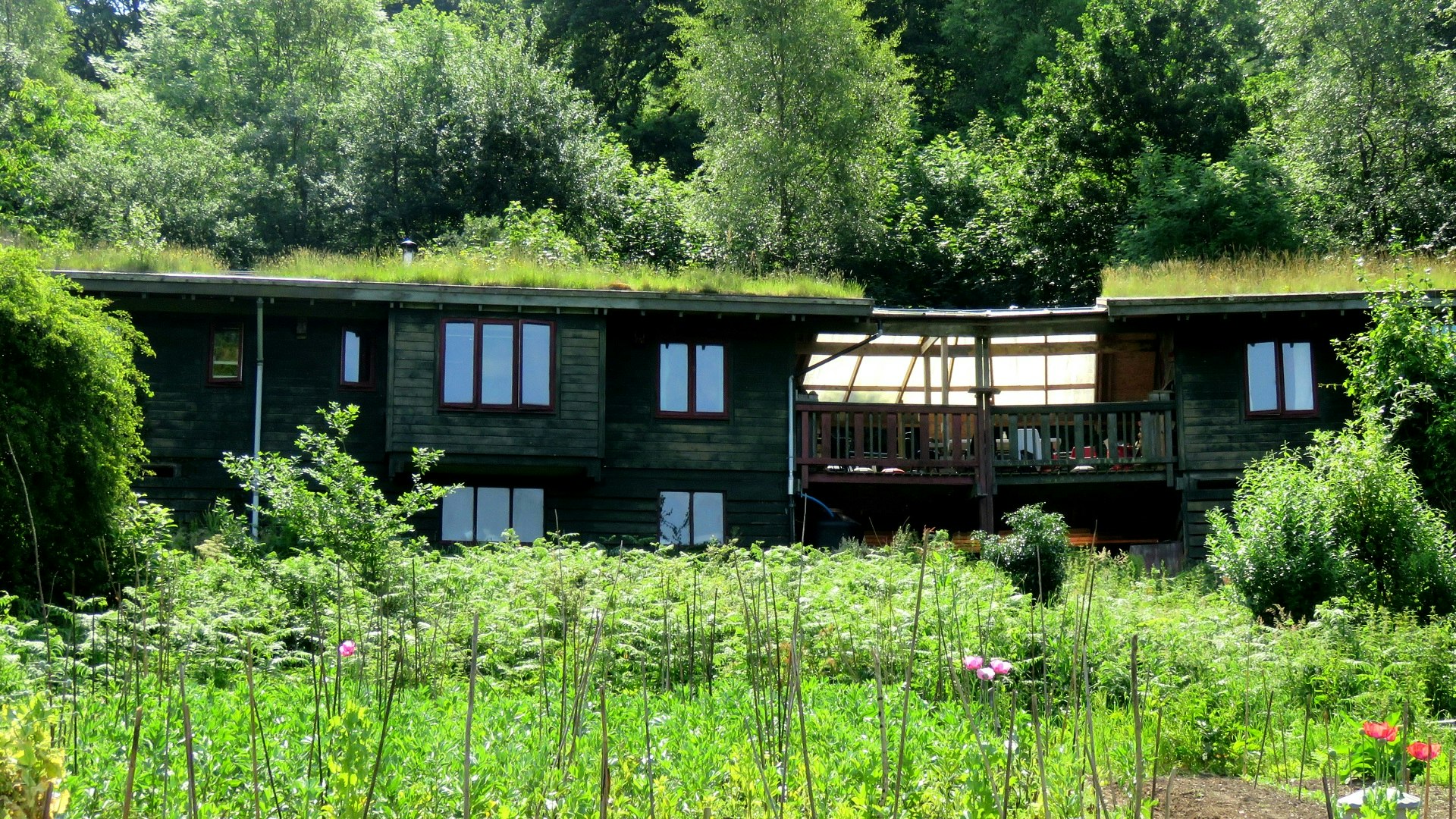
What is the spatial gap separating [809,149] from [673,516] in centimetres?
1489

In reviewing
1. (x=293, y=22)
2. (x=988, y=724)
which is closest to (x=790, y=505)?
(x=988, y=724)

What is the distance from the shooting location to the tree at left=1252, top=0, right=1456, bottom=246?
34.0m

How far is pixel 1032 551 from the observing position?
1525 cm

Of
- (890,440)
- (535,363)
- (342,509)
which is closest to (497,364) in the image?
(535,363)

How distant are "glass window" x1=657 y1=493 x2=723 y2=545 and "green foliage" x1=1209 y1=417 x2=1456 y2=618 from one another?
897cm

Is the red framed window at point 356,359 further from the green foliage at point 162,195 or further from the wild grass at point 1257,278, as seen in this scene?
the green foliage at point 162,195

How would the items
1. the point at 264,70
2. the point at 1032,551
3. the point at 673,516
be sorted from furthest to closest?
the point at 264,70
the point at 673,516
the point at 1032,551

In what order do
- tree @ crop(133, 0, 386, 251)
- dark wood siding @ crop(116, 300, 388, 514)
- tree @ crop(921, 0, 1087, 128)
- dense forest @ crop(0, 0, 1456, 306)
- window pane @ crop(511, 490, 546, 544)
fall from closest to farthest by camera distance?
dark wood siding @ crop(116, 300, 388, 514) → window pane @ crop(511, 490, 546, 544) → dense forest @ crop(0, 0, 1456, 306) → tree @ crop(133, 0, 386, 251) → tree @ crop(921, 0, 1087, 128)

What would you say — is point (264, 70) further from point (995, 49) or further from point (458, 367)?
point (458, 367)

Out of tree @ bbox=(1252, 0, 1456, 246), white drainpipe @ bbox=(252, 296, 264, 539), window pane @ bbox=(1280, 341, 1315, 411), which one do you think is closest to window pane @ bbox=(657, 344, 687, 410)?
white drainpipe @ bbox=(252, 296, 264, 539)

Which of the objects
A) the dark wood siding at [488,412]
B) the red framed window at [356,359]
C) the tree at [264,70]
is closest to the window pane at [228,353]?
the red framed window at [356,359]

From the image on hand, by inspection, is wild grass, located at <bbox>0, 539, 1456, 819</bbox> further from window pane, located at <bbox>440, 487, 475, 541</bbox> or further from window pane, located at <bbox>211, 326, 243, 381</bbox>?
window pane, located at <bbox>211, 326, 243, 381</bbox>

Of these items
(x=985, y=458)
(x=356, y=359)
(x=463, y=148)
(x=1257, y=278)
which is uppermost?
(x=463, y=148)

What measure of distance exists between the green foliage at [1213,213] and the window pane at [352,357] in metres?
18.7
